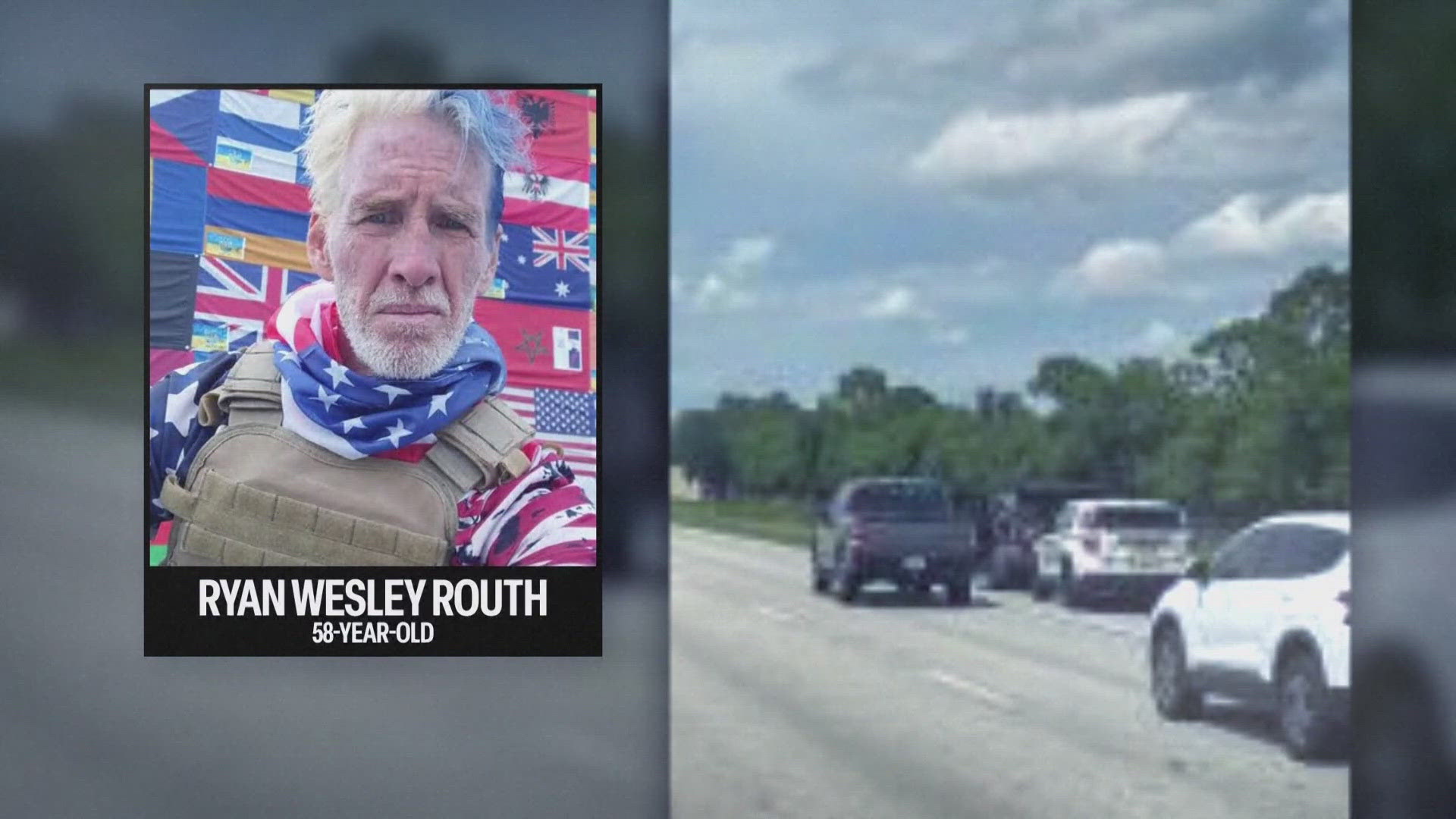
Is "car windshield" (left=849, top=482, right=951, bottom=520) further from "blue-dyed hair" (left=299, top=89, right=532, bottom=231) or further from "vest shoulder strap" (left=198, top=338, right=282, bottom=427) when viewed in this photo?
"vest shoulder strap" (left=198, top=338, right=282, bottom=427)

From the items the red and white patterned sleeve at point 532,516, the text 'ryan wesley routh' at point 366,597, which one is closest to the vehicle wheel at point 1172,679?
the red and white patterned sleeve at point 532,516

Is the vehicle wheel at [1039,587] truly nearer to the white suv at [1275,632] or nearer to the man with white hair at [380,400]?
the white suv at [1275,632]

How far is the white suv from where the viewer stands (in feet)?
23.4

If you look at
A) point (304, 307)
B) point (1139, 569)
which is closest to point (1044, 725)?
point (1139, 569)

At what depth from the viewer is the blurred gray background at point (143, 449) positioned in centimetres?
695

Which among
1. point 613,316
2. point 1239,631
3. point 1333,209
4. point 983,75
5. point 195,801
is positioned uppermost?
point 983,75

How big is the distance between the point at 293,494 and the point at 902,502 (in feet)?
7.90

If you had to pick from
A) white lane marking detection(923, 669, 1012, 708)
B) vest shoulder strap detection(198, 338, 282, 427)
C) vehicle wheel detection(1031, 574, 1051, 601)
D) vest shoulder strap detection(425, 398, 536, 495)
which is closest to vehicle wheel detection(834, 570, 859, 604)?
white lane marking detection(923, 669, 1012, 708)

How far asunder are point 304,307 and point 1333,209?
13.5 feet

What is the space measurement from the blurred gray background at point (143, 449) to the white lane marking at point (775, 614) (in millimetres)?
437

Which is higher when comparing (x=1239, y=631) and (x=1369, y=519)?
(x=1369, y=519)

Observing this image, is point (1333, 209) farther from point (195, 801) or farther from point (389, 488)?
point (195, 801)

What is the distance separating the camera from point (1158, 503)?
720 cm

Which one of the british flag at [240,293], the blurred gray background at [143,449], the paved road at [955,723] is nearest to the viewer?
the british flag at [240,293]
